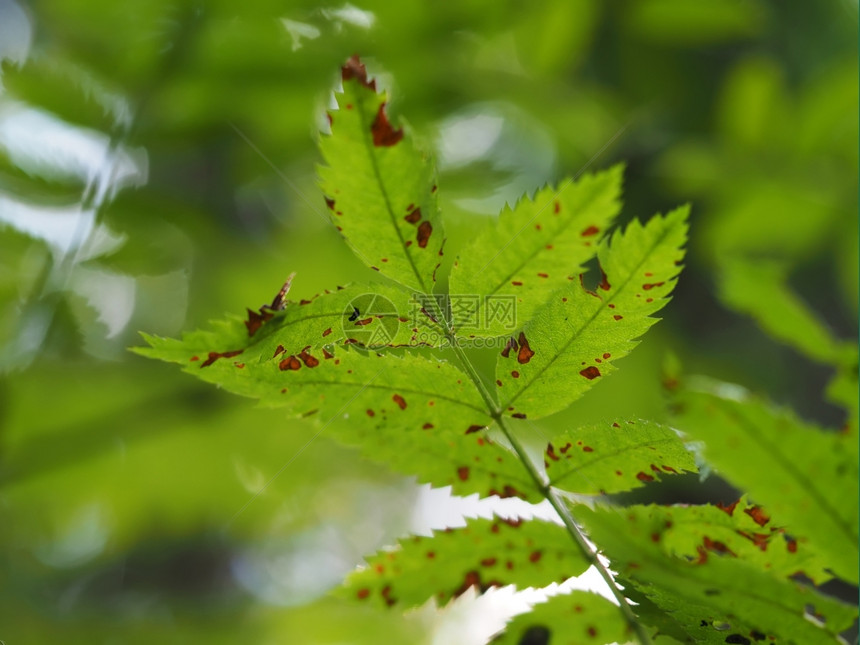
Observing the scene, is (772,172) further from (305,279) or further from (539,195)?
(539,195)

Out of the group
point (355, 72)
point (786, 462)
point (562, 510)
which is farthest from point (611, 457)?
point (355, 72)

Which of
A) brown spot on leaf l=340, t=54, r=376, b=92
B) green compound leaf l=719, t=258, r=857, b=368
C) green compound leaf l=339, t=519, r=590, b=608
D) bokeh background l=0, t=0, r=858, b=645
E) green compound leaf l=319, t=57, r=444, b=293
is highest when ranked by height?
bokeh background l=0, t=0, r=858, b=645

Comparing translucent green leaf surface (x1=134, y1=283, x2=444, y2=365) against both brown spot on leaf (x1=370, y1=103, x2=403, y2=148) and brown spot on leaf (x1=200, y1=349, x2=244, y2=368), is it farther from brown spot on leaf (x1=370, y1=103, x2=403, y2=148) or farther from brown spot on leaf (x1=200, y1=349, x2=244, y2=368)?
brown spot on leaf (x1=370, y1=103, x2=403, y2=148)

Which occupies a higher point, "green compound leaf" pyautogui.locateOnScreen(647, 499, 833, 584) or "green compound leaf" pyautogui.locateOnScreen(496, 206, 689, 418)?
"green compound leaf" pyautogui.locateOnScreen(496, 206, 689, 418)

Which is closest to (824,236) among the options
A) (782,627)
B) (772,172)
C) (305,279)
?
(772,172)

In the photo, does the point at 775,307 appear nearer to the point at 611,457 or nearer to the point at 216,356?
the point at 611,457
